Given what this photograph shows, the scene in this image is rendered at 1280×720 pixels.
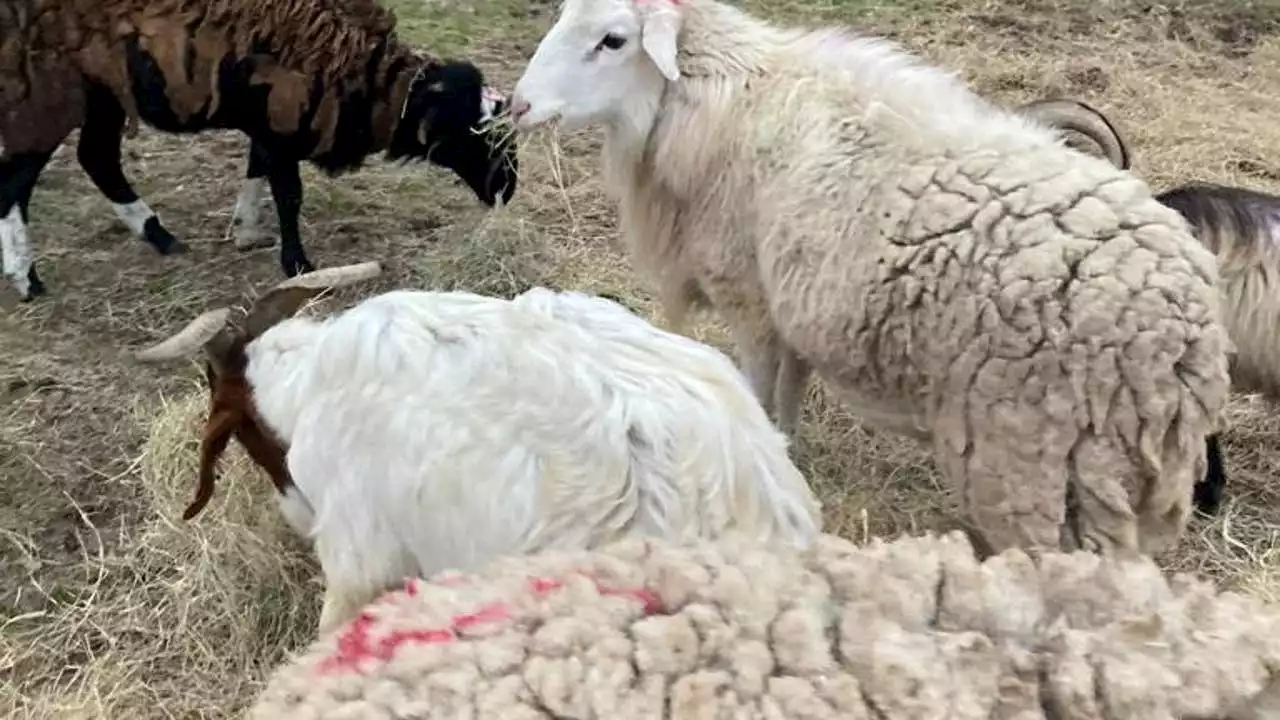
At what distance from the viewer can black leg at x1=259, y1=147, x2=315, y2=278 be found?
5469mm

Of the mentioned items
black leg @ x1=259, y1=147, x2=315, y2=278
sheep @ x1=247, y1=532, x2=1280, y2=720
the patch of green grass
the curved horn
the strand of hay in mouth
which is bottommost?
the strand of hay in mouth

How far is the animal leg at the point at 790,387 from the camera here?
3953mm

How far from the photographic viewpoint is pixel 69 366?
4859 millimetres

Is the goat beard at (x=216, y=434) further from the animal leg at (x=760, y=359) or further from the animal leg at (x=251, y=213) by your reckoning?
the animal leg at (x=251, y=213)

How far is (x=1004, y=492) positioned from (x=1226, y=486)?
152 centimetres

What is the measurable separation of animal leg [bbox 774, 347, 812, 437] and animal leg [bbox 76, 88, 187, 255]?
306 cm

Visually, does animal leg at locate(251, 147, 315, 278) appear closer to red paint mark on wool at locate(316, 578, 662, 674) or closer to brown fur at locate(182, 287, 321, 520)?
brown fur at locate(182, 287, 321, 520)

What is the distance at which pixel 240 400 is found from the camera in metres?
2.97

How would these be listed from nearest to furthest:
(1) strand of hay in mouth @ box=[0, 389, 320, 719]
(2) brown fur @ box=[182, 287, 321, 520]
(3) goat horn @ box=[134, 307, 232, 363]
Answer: (2) brown fur @ box=[182, 287, 321, 520] → (3) goat horn @ box=[134, 307, 232, 363] → (1) strand of hay in mouth @ box=[0, 389, 320, 719]

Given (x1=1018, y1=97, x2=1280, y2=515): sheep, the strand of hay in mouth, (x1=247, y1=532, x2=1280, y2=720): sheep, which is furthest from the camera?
(x1=1018, y1=97, x2=1280, y2=515): sheep

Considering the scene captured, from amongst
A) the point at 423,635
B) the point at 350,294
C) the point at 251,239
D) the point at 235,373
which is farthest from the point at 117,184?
the point at 423,635

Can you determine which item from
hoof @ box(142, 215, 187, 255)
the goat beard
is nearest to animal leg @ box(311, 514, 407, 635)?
the goat beard

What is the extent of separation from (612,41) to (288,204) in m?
2.04

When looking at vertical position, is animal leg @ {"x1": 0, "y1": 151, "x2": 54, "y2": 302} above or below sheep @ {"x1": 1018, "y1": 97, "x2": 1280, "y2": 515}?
below
